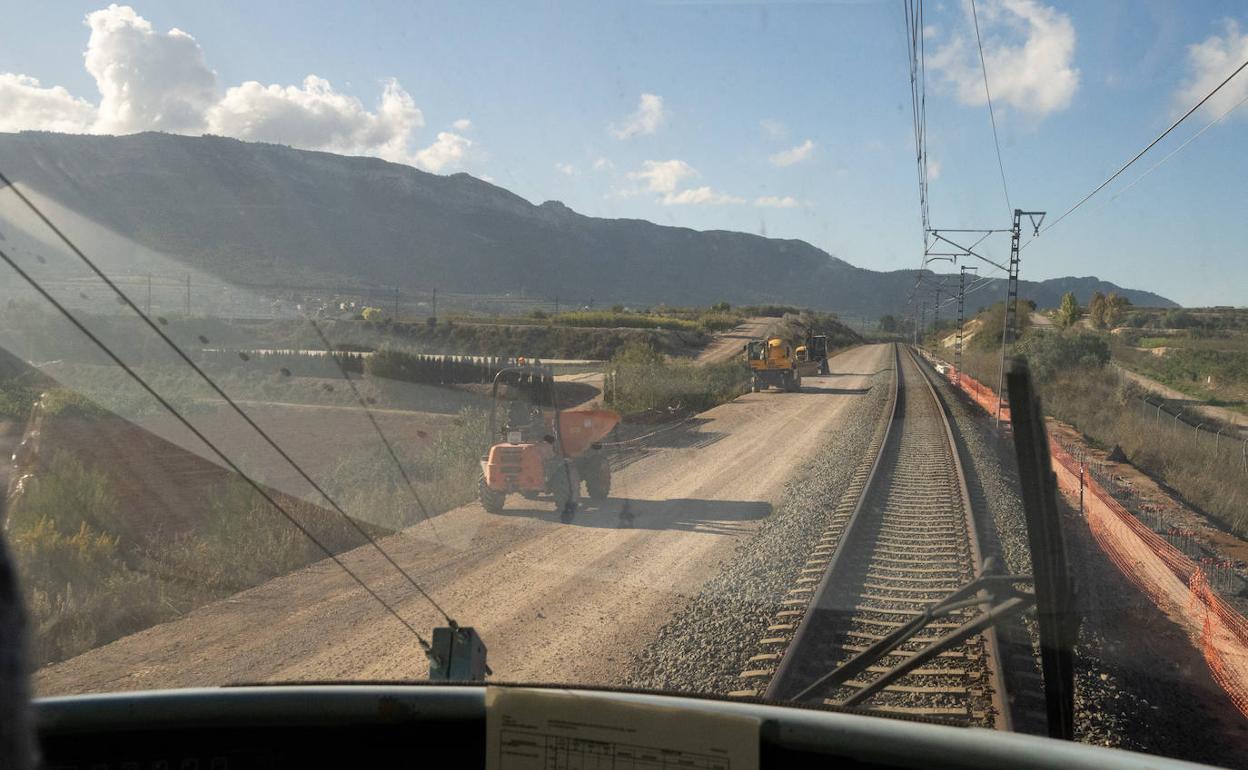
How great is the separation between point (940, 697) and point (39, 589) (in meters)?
7.85

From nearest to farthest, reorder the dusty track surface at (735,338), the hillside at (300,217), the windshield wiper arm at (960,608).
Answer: the windshield wiper arm at (960,608)
the hillside at (300,217)
the dusty track surface at (735,338)

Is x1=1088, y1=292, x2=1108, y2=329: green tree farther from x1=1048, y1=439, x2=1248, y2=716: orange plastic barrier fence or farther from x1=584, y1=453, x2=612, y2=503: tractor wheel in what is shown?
x1=584, y1=453, x2=612, y2=503: tractor wheel

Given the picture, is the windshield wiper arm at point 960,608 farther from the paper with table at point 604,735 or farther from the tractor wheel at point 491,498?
the tractor wheel at point 491,498

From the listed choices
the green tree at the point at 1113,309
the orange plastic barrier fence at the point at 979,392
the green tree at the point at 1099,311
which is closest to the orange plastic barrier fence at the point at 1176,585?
the orange plastic barrier fence at the point at 979,392

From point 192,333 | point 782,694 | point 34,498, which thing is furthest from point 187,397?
point 782,694

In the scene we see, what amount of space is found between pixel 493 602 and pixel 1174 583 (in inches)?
264

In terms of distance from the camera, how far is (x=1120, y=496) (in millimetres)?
15875

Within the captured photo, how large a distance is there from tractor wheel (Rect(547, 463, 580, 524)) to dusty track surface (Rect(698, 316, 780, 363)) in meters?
45.0

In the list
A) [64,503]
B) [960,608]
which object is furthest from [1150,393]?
[960,608]

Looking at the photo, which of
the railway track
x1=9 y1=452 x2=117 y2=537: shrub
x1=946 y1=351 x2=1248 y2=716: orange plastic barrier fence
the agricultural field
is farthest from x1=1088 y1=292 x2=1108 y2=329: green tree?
x1=9 y1=452 x2=117 y2=537: shrub

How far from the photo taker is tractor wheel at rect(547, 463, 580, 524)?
13633 mm

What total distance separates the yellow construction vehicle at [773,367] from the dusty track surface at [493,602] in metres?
24.4

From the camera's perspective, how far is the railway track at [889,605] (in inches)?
251

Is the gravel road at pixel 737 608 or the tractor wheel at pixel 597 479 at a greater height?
the tractor wheel at pixel 597 479
